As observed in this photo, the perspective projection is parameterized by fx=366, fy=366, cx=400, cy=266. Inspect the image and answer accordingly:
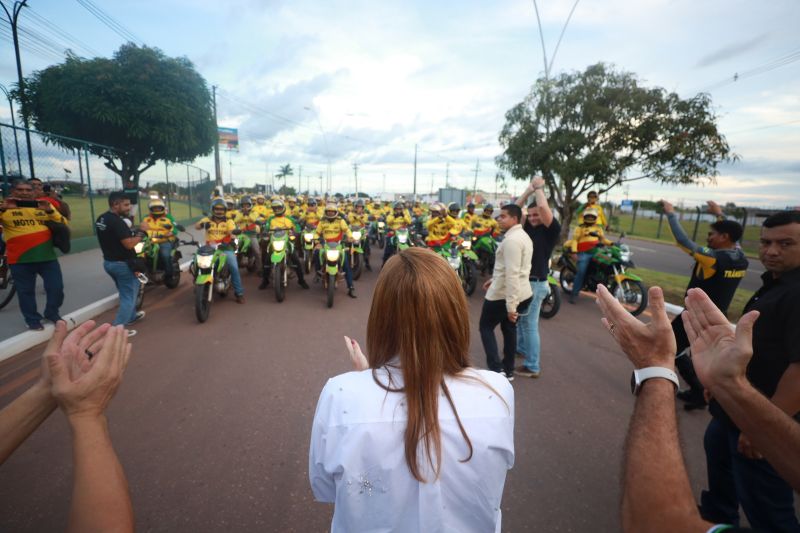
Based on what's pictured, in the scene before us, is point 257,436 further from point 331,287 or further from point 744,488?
point 331,287

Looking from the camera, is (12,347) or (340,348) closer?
(12,347)

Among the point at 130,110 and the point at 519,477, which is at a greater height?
the point at 130,110

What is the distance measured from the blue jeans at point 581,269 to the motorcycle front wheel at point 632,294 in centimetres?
59

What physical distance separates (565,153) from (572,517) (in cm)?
1069

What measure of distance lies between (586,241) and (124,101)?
20.4m

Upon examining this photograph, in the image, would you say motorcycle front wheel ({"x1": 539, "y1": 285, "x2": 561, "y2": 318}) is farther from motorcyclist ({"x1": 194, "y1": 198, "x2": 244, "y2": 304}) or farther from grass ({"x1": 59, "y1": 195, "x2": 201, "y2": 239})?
grass ({"x1": 59, "y1": 195, "x2": 201, "y2": 239})

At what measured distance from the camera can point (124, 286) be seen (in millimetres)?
5004

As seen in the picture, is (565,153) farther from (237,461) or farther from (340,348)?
(237,461)

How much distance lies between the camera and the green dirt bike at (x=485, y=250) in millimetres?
9531

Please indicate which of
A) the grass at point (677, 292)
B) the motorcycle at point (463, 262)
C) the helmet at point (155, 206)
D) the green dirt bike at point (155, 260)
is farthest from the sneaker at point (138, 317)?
the grass at point (677, 292)

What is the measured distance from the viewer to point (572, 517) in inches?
91.5

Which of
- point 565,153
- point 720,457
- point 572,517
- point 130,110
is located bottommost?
point 572,517

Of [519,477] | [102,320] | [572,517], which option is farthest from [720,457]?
[102,320]

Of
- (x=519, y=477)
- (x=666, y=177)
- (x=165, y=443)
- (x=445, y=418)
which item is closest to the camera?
(x=445, y=418)
